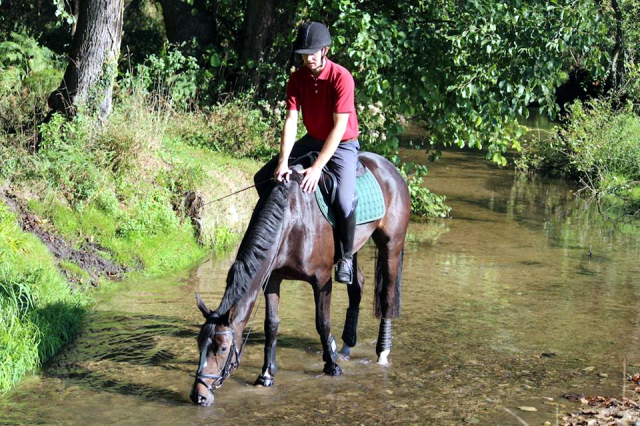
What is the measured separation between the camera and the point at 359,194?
7348 millimetres

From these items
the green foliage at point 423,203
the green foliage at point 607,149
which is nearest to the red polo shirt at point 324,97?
the green foliage at point 423,203

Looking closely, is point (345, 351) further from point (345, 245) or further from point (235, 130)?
point (235, 130)

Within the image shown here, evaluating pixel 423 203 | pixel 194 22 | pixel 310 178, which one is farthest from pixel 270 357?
pixel 194 22

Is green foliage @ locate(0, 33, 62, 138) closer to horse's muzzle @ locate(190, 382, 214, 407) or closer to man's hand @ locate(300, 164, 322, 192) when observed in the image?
man's hand @ locate(300, 164, 322, 192)

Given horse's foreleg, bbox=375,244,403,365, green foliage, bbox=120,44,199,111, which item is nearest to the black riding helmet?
horse's foreleg, bbox=375,244,403,365

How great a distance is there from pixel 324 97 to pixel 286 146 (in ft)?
1.79

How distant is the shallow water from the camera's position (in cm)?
621

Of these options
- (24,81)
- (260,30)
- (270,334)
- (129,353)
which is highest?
(260,30)

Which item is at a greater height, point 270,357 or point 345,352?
point 270,357

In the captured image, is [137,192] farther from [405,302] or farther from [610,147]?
[610,147]

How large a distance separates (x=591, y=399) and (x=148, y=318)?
449 cm

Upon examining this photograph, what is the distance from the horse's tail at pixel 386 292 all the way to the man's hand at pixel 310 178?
1.58 meters

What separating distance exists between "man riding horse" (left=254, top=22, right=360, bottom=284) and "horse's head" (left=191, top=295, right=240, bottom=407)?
1.35 meters

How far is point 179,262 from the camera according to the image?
1059cm
